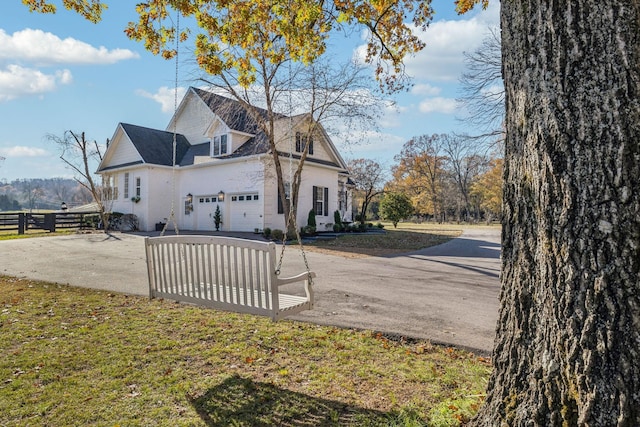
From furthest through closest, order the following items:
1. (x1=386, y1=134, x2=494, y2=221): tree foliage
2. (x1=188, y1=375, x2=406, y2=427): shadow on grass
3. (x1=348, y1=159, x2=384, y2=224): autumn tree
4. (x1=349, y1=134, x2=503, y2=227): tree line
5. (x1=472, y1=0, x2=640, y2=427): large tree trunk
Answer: (x1=386, y1=134, x2=494, y2=221): tree foliage < (x1=349, y1=134, x2=503, y2=227): tree line < (x1=348, y1=159, x2=384, y2=224): autumn tree < (x1=188, y1=375, x2=406, y2=427): shadow on grass < (x1=472, y1=0, x2=640, y2=427): large tree trunk

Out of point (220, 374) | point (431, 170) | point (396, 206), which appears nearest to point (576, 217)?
point (220, 374)

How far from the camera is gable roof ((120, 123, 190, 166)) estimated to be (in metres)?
23.1

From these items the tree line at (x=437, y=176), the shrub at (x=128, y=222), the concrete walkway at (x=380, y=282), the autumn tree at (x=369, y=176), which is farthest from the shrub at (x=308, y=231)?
the tree line at (x=437, y=176)

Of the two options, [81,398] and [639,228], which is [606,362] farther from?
[81,398]

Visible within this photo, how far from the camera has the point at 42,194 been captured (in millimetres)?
77938

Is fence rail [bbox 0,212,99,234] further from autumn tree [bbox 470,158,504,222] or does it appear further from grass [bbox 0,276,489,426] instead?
autumn tree [bbox 470,158,504,222]

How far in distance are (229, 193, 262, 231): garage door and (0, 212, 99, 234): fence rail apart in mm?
9464

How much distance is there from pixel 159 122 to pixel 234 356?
25.4 metres

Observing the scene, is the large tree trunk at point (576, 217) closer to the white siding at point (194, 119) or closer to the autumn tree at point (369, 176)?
the white siding at point (194, 119)

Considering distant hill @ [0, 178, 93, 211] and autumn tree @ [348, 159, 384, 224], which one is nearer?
autumn tree @ [348, 159, 384, 224]

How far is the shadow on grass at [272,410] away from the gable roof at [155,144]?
2193cm

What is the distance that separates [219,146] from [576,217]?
21.5m

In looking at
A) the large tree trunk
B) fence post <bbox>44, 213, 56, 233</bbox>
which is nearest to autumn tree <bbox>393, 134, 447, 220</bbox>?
fence post <bbox>44, 213, 56, 233</bbox>

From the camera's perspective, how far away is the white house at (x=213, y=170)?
20109 millimetres
